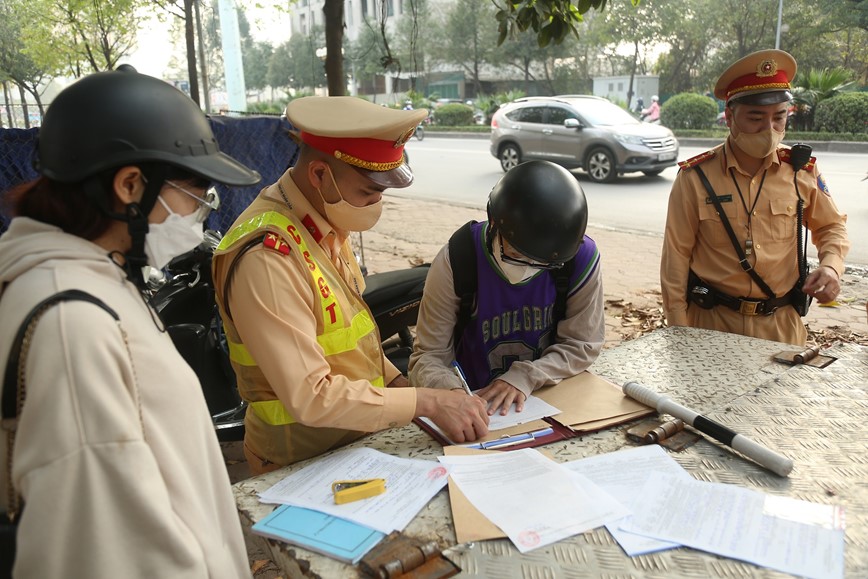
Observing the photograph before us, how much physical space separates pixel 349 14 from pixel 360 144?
154ft

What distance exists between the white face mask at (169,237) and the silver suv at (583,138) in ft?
32.0

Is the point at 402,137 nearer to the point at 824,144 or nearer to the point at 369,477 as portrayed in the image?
the point at 369,477

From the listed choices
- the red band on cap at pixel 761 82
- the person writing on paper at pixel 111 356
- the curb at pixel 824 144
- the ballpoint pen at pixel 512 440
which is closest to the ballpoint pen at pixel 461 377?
the ballpoint pen at pixel 512 440

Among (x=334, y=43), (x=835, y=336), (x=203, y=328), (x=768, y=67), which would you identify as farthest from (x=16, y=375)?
(x=835, y=336)

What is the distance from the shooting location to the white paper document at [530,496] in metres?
1.35

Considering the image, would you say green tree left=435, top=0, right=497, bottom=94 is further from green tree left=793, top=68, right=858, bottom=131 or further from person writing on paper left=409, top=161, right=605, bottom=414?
person writing on paper left=409, top=161, right=605, bottom=414

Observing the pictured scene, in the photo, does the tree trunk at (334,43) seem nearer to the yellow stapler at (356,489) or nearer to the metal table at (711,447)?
the metal table at (711,447)

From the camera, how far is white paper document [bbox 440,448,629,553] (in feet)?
4.44

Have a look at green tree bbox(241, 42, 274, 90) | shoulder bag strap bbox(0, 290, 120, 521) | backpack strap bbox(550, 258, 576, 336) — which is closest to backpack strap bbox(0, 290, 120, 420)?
shoulder bag strap bbox(0, 290, 120, 521)

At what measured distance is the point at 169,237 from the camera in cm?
129

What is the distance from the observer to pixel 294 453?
1.85m

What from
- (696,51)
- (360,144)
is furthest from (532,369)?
(696,51)

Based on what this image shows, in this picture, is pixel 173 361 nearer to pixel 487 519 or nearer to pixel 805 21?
pixel 487 519

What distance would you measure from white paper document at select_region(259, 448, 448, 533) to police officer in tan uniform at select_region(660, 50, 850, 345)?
191 cm
